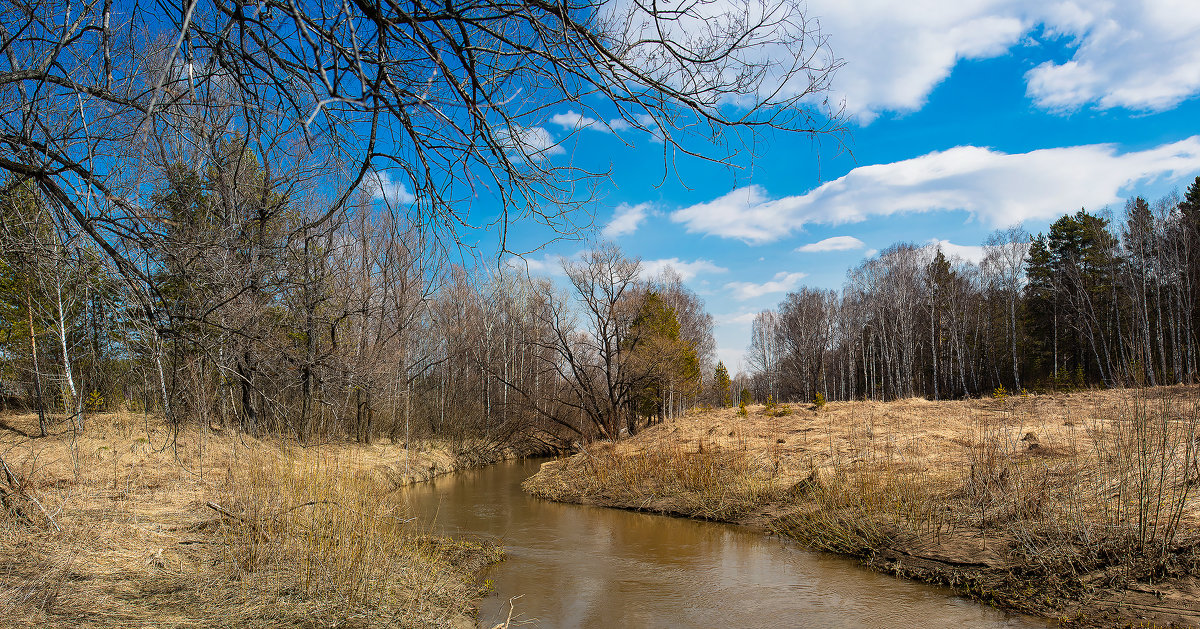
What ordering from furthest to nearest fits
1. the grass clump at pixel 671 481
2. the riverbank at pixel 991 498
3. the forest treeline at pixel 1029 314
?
the forest treeline at pixel 1029 314
the grass clump at pixel 671 481
the riverbank at pixel 991 498

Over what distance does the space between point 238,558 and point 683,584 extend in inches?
204

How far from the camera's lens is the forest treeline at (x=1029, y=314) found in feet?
90.4

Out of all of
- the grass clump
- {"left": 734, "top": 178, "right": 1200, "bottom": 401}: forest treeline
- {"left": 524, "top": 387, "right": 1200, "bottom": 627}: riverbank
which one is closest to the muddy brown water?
{"left": 524, "top": 387, "right": 1200, "bottom": 627}: riverbank

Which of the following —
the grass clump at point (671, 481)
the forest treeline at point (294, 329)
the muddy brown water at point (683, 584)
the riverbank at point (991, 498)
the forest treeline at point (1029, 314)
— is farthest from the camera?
the forest treeline at point (1029, 314)

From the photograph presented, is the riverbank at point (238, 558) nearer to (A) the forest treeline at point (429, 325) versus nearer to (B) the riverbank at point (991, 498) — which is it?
(A) the forest treeline at point (429, 325)

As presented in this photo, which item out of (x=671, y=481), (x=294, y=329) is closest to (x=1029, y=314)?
(x=671, y=481)

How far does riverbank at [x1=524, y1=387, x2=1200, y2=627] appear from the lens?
6.04 meters

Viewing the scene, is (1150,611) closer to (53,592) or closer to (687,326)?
(53,592)

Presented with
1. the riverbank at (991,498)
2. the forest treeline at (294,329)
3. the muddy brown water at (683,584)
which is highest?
the forest treeline at (294,329)

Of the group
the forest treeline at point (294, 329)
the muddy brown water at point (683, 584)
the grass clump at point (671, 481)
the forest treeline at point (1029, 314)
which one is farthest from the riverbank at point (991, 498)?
the forest treeline at point (1029, 314)

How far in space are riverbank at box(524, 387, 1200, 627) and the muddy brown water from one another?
18.7 inches

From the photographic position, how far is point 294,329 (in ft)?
35.0

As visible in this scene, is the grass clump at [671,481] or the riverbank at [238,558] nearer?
the riverbank at [238,558]

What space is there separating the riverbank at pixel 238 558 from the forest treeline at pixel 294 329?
709 millimetres
